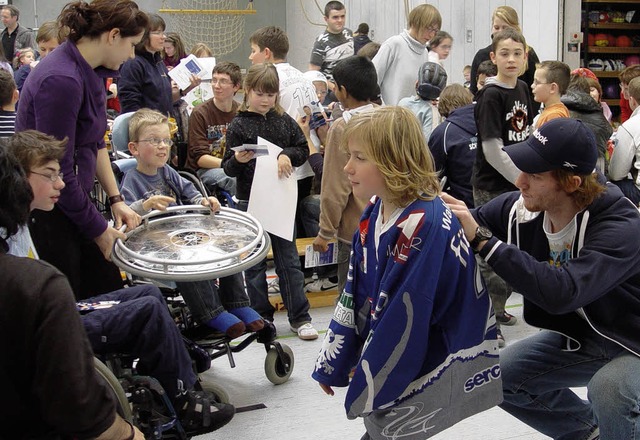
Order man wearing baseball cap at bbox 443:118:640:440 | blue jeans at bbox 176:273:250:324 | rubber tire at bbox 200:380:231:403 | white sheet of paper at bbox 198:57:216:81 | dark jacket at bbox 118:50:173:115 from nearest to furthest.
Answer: man wearing baseball cap at bbox 443:118:640:440 < rubber tire at bbox 200:380:231:403 < blue jeans at bbox 176:273:250:324 < dark jacket at bbox 118:50:173:115 < white sheet of paper at bbox 198:57:216:81

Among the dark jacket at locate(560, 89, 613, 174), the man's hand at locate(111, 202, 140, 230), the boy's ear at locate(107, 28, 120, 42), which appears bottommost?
the dark jacket at locate(560, 89, 613, 174)

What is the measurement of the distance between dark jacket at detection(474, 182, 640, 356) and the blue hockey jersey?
0.14m

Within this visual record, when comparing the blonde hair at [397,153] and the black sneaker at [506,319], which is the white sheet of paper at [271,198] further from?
the blonde hair at [397,153]

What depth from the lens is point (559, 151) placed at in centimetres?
257

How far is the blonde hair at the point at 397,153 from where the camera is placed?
248cm

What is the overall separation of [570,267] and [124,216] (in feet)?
6.27

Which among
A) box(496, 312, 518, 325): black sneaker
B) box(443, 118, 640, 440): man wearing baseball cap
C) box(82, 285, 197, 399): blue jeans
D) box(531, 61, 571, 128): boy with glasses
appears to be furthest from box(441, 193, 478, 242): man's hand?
box(531, 61, 571, 128): boy with glasses

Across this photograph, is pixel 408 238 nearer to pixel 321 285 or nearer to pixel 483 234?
pixel 483 234

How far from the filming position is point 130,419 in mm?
2842

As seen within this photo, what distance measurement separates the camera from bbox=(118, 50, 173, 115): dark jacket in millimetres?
5789

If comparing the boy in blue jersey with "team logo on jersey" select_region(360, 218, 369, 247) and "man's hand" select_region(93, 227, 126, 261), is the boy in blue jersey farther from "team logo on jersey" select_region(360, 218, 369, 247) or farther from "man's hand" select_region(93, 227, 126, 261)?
"man's hand" select_region(93, 227, 126, 261)

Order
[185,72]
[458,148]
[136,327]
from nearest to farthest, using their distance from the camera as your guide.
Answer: [136,327]
[458,148]
[185,72]

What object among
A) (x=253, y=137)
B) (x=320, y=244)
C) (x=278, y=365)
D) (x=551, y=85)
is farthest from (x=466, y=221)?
(x=551, y=85)

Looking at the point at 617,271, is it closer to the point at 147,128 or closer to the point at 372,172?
the point at 372,172
